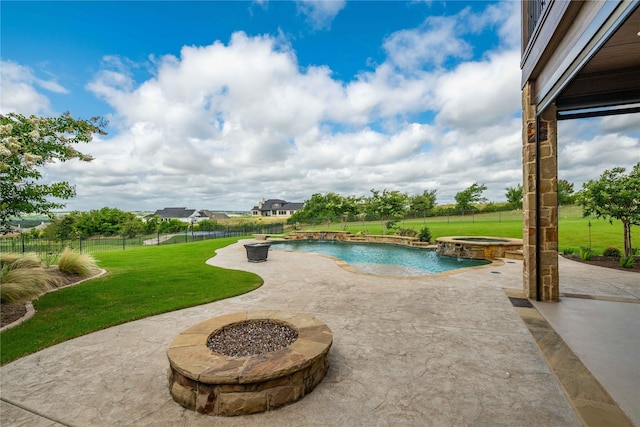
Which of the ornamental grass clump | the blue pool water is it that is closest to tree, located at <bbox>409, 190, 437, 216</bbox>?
the blue pool water

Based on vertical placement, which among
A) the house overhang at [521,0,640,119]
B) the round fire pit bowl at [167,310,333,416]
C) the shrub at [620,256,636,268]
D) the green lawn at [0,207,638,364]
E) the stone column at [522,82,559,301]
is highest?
the house overhang at [521,0,640,119]

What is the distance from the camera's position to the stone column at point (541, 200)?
15.7ft

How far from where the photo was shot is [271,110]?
14414 millimetres

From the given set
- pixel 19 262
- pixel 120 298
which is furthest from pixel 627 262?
pixel 19 262

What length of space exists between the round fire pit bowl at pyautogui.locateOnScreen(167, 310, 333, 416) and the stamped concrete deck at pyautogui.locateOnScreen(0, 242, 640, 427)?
0.08 metres

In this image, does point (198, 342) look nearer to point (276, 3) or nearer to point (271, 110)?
point (276, 3)

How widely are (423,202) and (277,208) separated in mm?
41672

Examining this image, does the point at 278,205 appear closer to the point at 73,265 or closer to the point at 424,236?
the point at 424,236

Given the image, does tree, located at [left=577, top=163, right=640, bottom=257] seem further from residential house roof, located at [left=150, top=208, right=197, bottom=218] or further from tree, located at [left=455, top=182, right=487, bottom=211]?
residential house roof, located at [left=150, top=208, right=197, bottom=218]

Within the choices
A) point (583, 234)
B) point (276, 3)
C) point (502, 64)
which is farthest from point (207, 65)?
point (583, 234)

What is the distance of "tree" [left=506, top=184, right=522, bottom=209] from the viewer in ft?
111

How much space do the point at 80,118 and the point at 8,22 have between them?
2.59 metres

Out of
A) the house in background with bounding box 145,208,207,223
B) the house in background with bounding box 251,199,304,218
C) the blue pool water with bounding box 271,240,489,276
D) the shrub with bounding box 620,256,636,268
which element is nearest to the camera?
the shrub with bounding box 620,256,636,268

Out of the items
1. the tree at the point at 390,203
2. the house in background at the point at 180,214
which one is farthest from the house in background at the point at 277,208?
the tree at the point at 390,203
